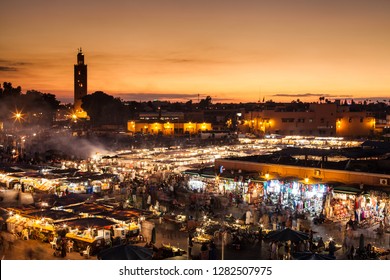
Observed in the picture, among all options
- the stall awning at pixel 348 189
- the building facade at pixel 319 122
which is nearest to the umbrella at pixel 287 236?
the stall awning at pixel 348 189

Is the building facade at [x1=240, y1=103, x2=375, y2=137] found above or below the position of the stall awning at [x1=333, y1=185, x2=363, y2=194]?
above

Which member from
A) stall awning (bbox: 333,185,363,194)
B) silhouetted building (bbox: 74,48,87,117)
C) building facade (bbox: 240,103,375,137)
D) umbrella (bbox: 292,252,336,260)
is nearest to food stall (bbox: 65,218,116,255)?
umbrella (bbox: 292,252,336,260)

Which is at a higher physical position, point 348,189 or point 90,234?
point 348,189

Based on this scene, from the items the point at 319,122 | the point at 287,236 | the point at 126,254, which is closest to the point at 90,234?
the point at 126,254

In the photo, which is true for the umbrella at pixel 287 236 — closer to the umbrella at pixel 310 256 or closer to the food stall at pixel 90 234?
the umbrella at pixel 310 256

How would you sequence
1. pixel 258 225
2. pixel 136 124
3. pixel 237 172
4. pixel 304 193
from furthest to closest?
pixel 136 124 < pixel 237 172 < pixel 304 193 < pixel 258 225

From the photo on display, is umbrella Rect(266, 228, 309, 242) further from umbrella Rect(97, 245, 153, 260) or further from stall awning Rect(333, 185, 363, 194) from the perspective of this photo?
stall awning Rect(333, 185, 363, 194)

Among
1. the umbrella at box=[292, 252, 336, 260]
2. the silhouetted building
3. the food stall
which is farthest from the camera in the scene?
the silhouetted building

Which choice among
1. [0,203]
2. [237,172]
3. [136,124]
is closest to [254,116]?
Answer: [136,124]

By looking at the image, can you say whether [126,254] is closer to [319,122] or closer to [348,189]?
[348,189]

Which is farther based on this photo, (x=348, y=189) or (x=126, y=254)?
(x=348, y=189)

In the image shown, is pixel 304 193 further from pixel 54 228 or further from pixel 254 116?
pixel 254 116
